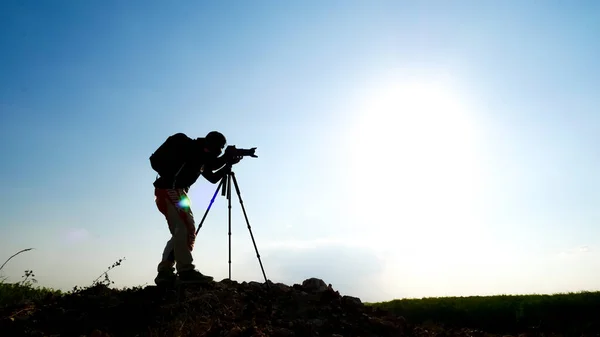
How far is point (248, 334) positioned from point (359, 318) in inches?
114

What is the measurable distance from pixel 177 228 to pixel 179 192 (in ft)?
2.29

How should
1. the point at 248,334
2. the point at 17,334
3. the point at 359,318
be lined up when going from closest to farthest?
the point at 17,334
the point at 248,334
the point at 359,318

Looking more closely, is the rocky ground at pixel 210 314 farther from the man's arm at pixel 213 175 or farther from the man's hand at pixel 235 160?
the man's hand at pixel 235 160

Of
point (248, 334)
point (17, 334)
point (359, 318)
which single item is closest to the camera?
point (17, 334)

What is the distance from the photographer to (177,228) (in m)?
7.91

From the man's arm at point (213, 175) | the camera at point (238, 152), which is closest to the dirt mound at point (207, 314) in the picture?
the man's arm at point (213, 175)

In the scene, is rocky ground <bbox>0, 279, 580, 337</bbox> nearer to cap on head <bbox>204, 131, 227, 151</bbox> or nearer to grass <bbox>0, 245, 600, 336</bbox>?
grass <bbox>0, 245, 600, 336</bbox>

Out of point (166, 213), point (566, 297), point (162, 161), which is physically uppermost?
point (162, 161)

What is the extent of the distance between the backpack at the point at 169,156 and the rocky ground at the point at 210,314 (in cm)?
226

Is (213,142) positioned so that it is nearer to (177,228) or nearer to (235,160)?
(235,160)

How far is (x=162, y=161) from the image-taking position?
26.3ft

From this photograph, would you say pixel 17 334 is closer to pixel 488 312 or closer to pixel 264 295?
pixel 264 295

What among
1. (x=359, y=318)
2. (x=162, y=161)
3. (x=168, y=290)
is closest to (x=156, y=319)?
(x=168, y=290)

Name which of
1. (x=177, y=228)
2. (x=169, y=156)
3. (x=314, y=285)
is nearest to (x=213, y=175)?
(x=169, y=156)
